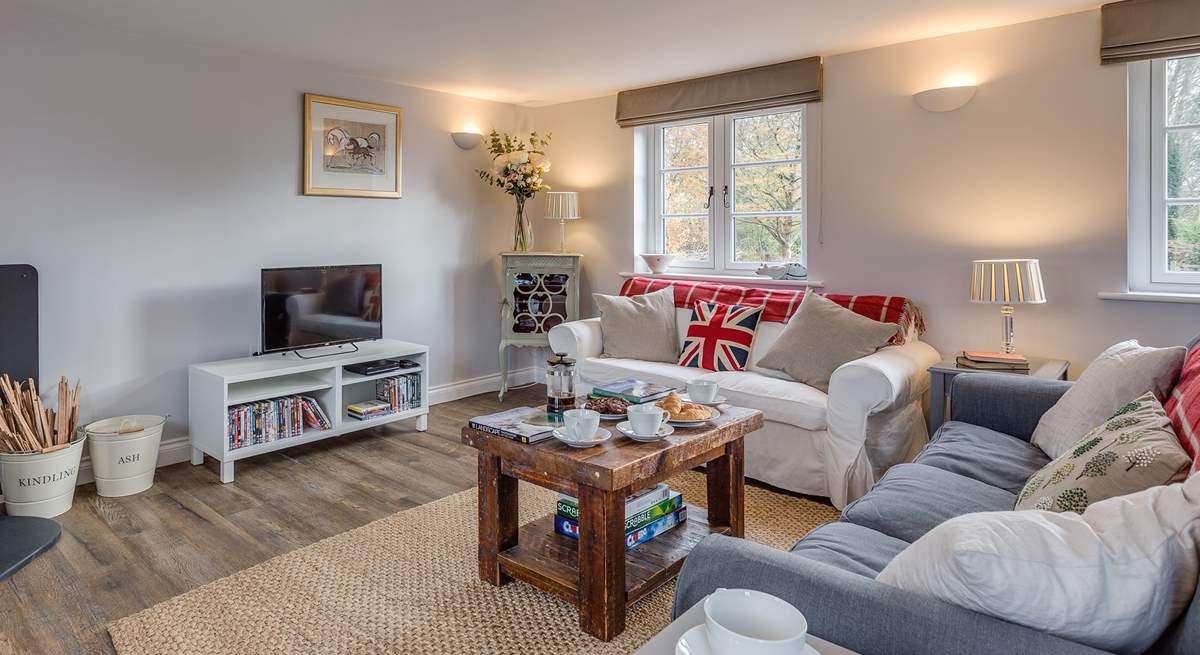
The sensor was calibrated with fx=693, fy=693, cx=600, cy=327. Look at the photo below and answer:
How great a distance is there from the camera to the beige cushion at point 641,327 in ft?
13.2

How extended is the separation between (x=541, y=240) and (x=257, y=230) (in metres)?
2.12

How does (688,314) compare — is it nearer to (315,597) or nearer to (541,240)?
(541,240)

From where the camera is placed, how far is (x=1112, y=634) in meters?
0.91

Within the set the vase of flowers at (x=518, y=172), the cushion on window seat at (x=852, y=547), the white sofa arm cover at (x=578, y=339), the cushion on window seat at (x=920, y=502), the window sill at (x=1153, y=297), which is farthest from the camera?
the vase of flowers at (x=518, y=172)

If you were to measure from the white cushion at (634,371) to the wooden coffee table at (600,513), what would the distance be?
42.4 inches

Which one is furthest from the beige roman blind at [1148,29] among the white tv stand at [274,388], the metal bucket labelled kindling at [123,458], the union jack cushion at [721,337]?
the metal bucket labelled kindling at [123,458]

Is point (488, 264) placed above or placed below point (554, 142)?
below

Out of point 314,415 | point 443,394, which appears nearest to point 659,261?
point 443,394

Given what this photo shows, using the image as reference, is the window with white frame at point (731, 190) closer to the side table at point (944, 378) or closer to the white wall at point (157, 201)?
the side table at point (944, 378)

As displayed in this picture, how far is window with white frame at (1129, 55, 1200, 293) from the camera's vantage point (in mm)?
3029

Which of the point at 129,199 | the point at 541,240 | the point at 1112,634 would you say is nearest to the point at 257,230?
the point at 129,199

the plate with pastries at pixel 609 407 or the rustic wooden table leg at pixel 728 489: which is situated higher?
the plate with pastries at pixel 609 407

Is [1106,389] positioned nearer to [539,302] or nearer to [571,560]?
[571,560]

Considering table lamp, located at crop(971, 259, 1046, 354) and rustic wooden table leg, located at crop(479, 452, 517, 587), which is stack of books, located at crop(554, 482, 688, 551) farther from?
table lamp, located at crop(971, 259, 1046, 354)
